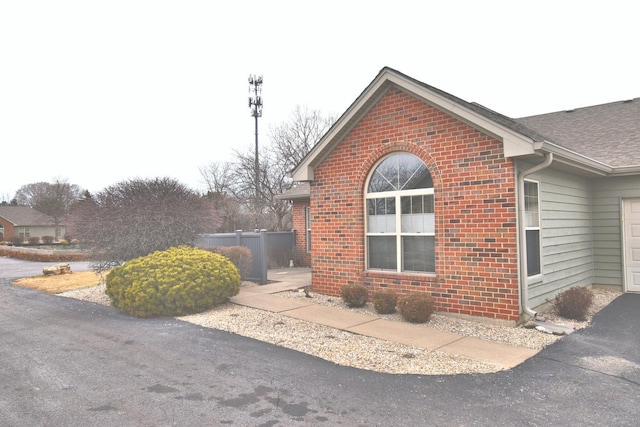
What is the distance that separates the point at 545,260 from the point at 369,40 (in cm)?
894

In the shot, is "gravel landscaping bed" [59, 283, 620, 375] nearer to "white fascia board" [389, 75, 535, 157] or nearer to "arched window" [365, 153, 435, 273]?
"arched window" [365, 153, 435, 273]

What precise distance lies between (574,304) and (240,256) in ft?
24.9

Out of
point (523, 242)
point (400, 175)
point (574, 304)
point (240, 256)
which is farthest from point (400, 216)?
point (240, 256)

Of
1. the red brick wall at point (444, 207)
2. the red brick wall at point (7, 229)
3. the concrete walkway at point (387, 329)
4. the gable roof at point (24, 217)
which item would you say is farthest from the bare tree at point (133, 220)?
the red brick wall at point (7, 229)

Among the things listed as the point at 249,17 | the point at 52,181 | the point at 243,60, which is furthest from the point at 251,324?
the point at 52,181

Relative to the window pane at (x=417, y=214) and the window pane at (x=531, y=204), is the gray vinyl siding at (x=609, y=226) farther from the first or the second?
the window pane at (x=417, y=214)

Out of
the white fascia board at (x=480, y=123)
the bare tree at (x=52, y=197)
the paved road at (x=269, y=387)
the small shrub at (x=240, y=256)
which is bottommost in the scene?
the paved road at (x=269, y=387)

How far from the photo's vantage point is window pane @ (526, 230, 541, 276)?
24.2 ft

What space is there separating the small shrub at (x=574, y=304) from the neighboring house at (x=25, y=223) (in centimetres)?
6132

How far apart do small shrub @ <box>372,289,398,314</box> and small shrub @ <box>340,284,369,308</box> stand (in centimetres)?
42

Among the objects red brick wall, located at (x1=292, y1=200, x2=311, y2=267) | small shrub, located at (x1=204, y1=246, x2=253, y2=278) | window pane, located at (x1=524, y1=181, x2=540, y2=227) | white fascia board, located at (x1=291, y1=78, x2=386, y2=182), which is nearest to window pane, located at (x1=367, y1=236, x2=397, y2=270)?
white fascia board, located at (x1=291, y1=78, x2=386, y2=182)

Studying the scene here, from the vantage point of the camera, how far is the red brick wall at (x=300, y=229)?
15.9 m

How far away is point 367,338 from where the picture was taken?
20.1 ft

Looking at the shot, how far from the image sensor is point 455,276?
23.6 feet
